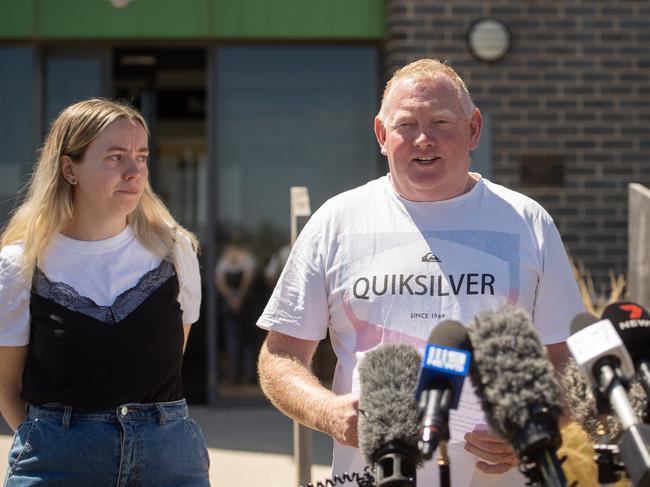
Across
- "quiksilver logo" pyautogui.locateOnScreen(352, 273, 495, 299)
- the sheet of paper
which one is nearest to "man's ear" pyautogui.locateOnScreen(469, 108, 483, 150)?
"quiksilver logo" pyautogui.locateOnScreen(352, 273, 495, 299)

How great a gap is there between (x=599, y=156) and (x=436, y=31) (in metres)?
1.63

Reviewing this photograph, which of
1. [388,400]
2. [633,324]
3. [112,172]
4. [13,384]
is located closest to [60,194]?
[112,172]

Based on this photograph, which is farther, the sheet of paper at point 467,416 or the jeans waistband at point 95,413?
the jeans waistband at point 95,413

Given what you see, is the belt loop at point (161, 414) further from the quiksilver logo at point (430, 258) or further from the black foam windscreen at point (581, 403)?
the black foam windscreen at point (581, 403)

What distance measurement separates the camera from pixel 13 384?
9.24ft

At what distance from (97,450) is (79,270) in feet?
1.73

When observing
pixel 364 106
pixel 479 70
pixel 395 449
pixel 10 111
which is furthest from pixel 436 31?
pixel 395 449

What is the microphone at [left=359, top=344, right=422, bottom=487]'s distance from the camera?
62.4 inches

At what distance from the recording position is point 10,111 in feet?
26.3

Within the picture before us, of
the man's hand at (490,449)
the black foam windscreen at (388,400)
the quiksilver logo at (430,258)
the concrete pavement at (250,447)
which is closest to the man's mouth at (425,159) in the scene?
the quiksilver logo at (430,258)

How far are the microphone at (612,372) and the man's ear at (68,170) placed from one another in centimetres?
181

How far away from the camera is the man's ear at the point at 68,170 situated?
2.90 meters

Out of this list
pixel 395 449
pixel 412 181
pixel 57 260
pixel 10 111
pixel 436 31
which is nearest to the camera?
pixel 395 449

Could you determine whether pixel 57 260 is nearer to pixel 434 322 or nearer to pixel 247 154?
pixel 434 322
